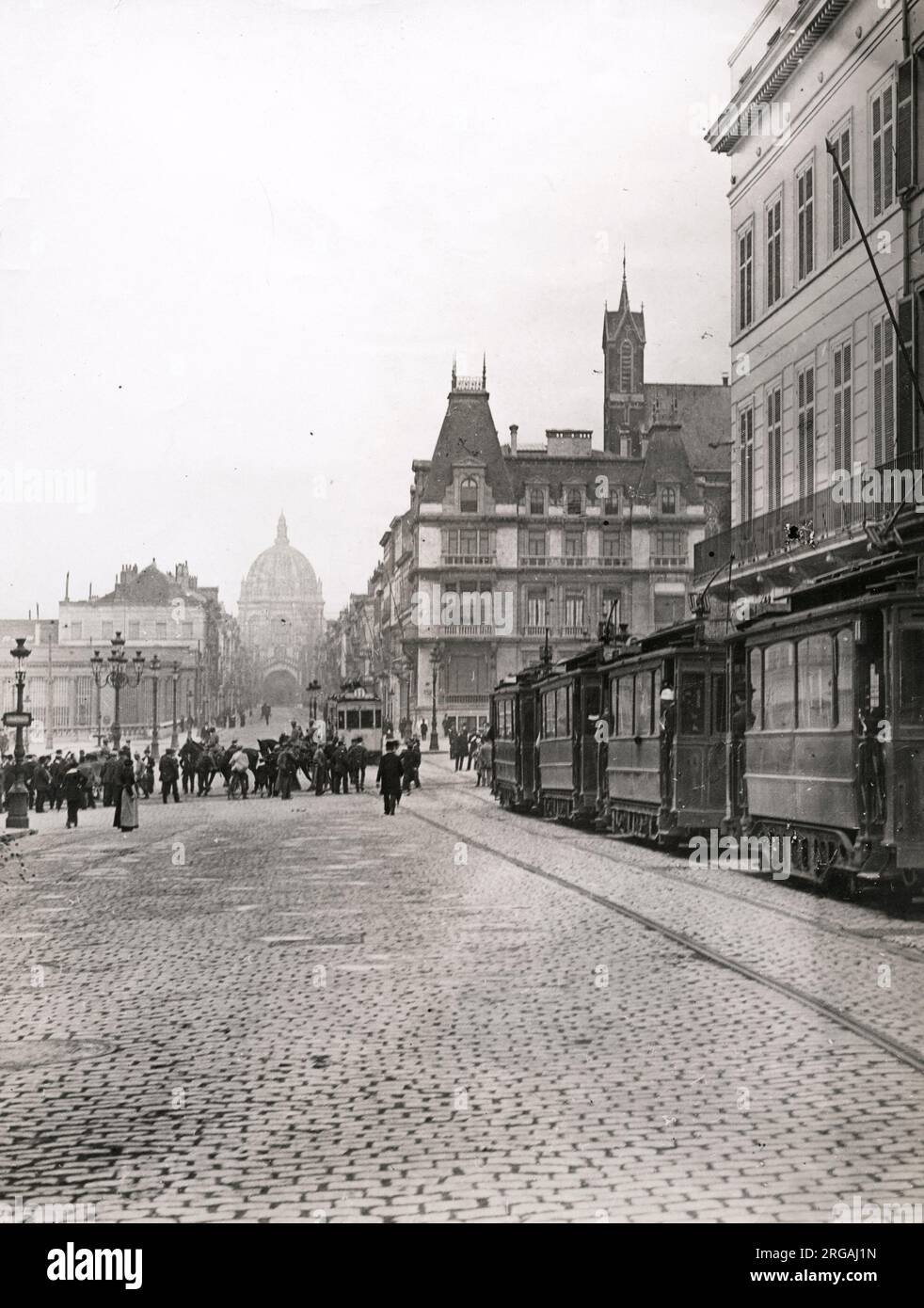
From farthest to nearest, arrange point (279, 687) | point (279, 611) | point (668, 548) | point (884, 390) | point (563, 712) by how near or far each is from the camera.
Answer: point (279, 687) → point (279, 611) → point (668, 548) → point (563, 712) → point (884, 390)

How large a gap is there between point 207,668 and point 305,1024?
99494 mm

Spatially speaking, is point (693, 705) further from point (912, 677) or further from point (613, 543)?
point (613, 543)

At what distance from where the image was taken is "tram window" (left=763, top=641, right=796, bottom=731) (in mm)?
16375

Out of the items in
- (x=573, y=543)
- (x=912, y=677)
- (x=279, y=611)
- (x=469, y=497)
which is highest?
(x=279, y=611)

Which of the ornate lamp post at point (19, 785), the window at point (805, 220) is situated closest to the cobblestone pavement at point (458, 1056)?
the window at point (805, 220)

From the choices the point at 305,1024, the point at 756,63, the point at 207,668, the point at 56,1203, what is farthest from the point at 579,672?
the point at 207,668

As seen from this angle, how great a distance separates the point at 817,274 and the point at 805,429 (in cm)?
266

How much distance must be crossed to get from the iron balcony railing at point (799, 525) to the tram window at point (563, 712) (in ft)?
12.4

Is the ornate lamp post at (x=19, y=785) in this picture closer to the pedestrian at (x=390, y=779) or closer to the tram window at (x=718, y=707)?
the pedestrian at (x=390, y=779)

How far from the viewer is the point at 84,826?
31.3 m

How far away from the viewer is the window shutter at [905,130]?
21.9 metres

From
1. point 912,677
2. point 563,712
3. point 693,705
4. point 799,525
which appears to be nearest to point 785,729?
point 912,677

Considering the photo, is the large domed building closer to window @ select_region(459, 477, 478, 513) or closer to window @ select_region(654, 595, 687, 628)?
window @ select_region(459, 477, 478, 513)

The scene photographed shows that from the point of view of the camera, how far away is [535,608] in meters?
76.1
